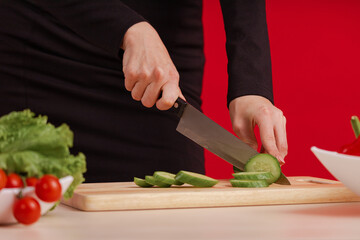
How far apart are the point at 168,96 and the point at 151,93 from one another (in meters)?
0.05

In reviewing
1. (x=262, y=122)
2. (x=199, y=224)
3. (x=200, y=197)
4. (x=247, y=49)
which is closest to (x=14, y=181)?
(x=199, y=224)

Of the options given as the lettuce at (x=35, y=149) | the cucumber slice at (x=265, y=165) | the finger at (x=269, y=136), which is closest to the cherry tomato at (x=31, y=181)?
the lettuce at (x=35, y=149)

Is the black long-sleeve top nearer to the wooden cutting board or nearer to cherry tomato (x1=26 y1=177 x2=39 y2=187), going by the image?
the wooden cutting board

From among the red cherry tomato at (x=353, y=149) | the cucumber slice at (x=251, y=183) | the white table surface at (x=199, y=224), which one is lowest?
the white table surface at (x=199, y=224)

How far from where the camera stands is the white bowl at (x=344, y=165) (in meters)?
0.97

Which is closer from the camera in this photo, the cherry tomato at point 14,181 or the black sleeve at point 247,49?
the cherry tomato at point 14,181

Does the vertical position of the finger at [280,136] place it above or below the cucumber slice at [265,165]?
above

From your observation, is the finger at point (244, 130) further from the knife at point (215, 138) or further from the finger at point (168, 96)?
the finger at point (168, 96)

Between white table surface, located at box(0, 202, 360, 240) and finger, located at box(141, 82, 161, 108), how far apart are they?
372mm

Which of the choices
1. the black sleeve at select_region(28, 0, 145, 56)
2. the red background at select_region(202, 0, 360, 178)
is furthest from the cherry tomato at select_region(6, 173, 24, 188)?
the red background at select_region(202, 0, 360, 178)

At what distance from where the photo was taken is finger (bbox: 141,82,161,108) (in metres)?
1.42

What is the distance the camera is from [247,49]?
5.91 ft

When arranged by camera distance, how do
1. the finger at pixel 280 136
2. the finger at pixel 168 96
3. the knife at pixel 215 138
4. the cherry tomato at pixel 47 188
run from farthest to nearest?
the finger at pixel 280 136
the knife at pixel 215 138
the finger at pixel 168 96
the cherry tomato at pixel 47 188

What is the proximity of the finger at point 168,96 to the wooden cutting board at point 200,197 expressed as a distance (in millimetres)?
205
